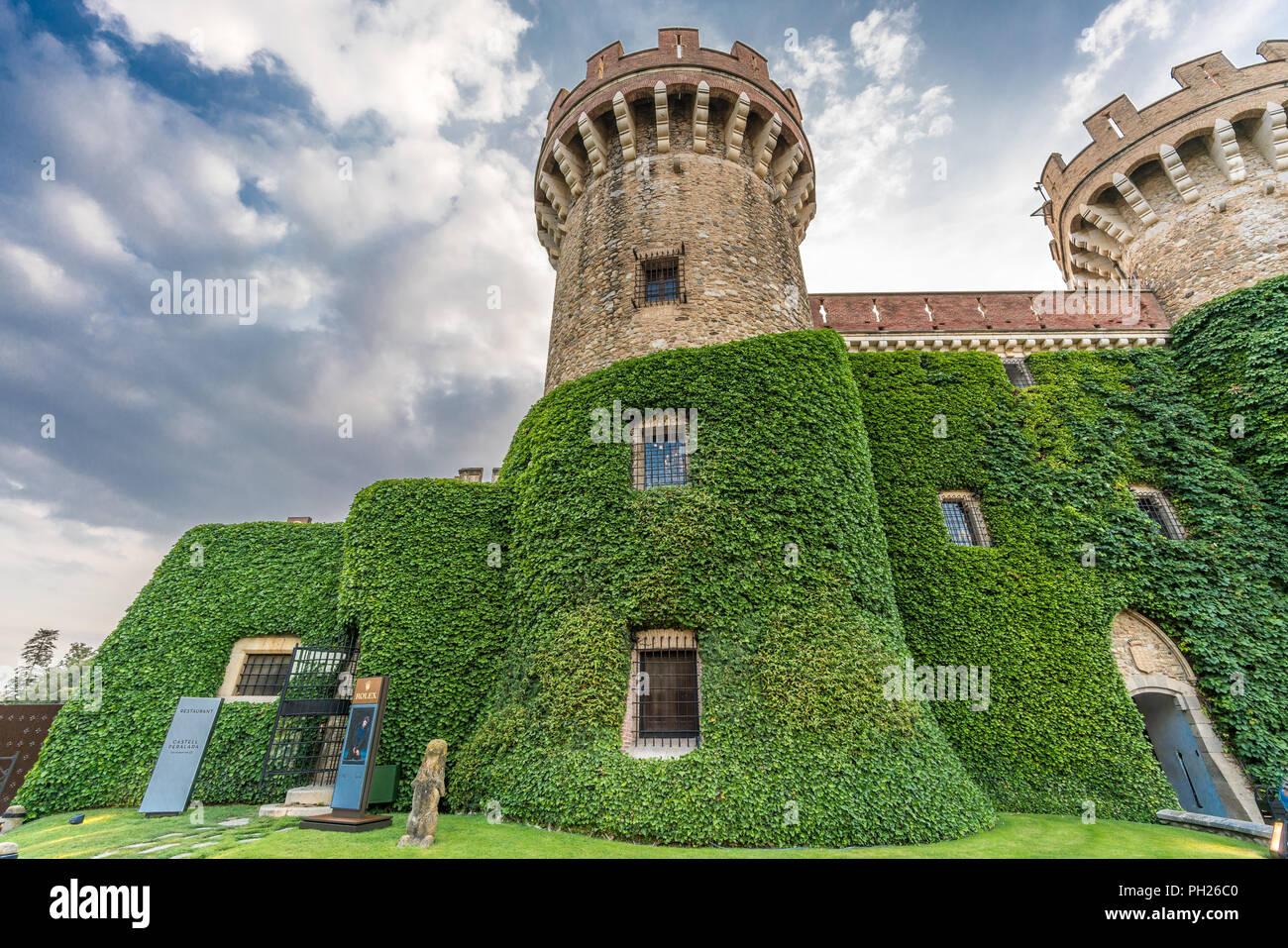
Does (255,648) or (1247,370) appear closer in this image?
(255,648)

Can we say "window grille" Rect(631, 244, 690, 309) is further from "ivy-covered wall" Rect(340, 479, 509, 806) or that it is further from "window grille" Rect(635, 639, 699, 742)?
"window grille" Rect(635, 639, 699, 742)

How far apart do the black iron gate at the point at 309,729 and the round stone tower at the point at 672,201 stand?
8916 mm

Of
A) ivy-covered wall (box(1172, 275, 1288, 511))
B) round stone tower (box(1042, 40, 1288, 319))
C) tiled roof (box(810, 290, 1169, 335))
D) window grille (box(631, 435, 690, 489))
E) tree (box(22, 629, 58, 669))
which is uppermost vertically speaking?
round stone tower (box(1042, 40, 1288, 319))

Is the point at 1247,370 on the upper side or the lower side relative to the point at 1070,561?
upper

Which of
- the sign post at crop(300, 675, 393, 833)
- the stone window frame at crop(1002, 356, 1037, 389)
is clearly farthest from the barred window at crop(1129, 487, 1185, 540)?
the sign post at crop(300, 675, 393, 833)

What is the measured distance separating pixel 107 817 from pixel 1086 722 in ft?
64.0

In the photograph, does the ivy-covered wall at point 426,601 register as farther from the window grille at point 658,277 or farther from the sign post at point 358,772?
the window grille at point 658,277

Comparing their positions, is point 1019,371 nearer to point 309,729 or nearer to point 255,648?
point 309,729

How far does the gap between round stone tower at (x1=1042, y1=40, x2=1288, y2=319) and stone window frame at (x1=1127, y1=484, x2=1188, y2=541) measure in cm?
679

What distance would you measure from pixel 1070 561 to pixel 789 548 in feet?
27.1

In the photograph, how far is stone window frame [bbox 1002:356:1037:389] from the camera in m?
16.0

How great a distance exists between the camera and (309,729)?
1124 cm

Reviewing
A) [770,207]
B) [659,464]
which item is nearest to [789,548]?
[659,464]
